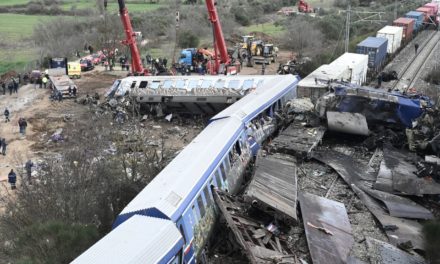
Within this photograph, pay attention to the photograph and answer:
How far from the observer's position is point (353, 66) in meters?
31.0

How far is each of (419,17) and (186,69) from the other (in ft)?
98.8

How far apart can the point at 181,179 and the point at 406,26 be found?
42.9 m

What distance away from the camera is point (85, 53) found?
56.1 metres

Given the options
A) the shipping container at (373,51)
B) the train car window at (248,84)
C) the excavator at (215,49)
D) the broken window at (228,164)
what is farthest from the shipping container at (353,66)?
the broken window at (228,164)

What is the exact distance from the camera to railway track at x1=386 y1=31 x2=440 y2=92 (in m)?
35.1

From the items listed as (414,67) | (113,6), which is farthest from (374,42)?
(113,6)

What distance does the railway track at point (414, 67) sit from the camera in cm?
3506

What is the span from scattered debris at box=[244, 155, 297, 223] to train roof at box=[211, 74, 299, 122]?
248 cm

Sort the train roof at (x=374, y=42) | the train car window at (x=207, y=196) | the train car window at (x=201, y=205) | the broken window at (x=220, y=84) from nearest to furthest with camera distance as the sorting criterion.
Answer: the train car window at (x=201, y=205) → the train car window at (x=207, y=196) → the broken window at (x=220, y=84) → the train roof at (x=374, y=42)

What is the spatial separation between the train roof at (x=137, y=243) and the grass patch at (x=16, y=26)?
6211cm

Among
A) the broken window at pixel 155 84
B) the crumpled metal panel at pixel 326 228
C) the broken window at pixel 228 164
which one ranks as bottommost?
the crumpled metal panel at pixel 326 228

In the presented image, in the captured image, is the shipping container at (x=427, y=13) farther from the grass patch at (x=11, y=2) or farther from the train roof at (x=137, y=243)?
the grass patch at (x=11, y=2)

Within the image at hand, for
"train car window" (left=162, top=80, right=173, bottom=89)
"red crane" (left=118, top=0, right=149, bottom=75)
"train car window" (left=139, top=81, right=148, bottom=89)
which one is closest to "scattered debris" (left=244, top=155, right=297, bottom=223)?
"train car window" (left=162, top=80, right=173, bottom=89)

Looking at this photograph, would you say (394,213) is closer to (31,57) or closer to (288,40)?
(288,40)
